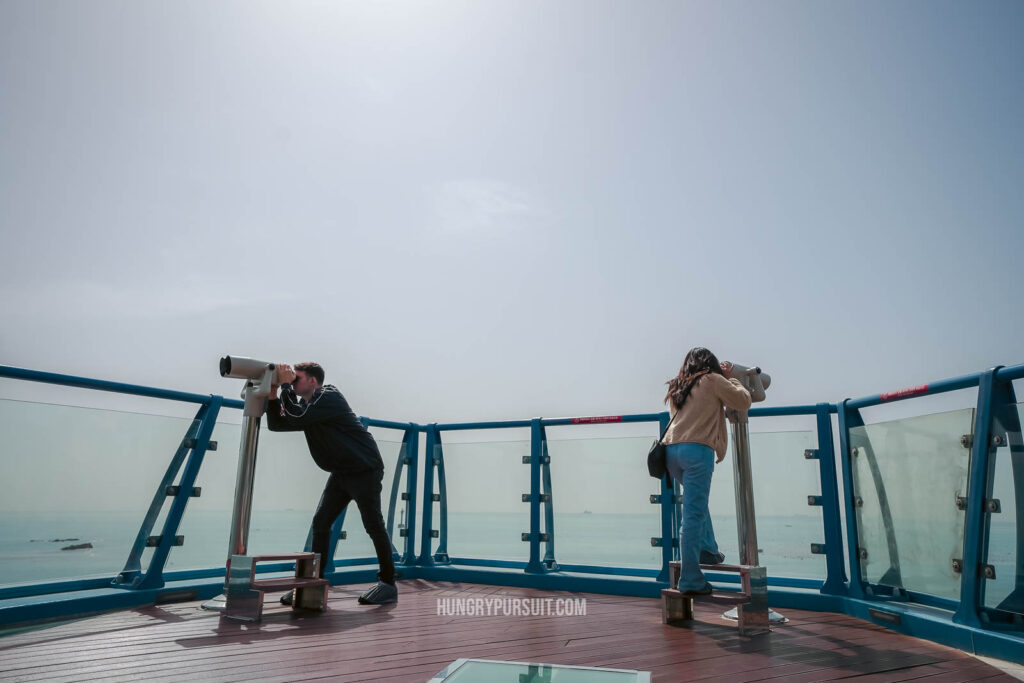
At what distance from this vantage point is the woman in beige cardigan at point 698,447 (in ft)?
12.0

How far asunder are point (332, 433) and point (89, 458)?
1.57m

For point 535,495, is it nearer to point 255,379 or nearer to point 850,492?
point 850,492

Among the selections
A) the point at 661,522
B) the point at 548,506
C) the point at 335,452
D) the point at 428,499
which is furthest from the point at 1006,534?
the point at 428,499

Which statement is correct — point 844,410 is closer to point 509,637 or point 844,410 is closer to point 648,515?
point 648,515

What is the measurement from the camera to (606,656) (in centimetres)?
277

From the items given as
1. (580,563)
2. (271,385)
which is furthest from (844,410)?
(271,385)

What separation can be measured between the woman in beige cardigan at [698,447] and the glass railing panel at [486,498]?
→ 2.24 metres

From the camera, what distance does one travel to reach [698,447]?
374cm

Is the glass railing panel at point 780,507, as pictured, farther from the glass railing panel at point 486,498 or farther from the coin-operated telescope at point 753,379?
the glass railing panel at point 486,498

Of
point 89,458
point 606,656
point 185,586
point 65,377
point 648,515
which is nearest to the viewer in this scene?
Result: point 606,656

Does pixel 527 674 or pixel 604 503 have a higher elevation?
pixel 604 503

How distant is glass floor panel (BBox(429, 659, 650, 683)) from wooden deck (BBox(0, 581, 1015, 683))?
12 centimetres

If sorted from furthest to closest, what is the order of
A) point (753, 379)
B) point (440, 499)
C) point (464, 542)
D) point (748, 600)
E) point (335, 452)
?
point (440, 499), point (464, 542), point (335, 452), point (753, 379), point (748, 600)

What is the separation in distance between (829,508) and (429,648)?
3344mm
